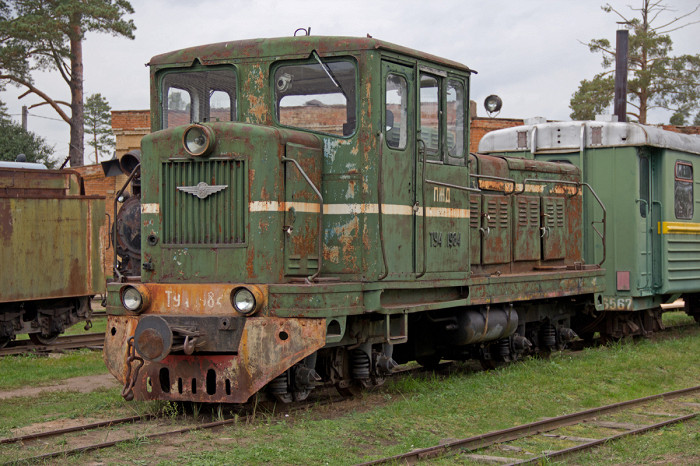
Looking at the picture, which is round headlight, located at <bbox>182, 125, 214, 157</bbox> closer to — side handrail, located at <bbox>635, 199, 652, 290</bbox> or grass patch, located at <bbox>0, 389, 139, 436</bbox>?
grass patch, located at <bbox>0, 389, 139, 436</bbox>

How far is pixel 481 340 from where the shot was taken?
989 cm

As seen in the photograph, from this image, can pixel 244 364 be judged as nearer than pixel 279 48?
Yes

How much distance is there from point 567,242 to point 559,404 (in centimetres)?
427

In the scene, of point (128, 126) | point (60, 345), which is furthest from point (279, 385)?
point (128, 126)

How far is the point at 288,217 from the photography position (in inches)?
300

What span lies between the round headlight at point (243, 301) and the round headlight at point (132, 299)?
0.94 metres

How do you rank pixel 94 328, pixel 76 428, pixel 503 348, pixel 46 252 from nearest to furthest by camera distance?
pixel 76 428, pixel 503 348, pixel 46 252, pixel 94 328

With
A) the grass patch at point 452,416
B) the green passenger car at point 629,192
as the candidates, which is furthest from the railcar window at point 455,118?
the green passenger car at point 629,192

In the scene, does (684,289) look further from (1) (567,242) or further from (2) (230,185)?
(2) (230,185)

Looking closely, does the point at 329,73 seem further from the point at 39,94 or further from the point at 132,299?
the point at 39,94

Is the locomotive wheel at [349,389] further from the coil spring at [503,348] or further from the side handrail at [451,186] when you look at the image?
the coil spring at [503,348]

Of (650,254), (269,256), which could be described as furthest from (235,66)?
(650,254)

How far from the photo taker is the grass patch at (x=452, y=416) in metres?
6.41

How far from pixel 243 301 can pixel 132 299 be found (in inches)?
44.2
